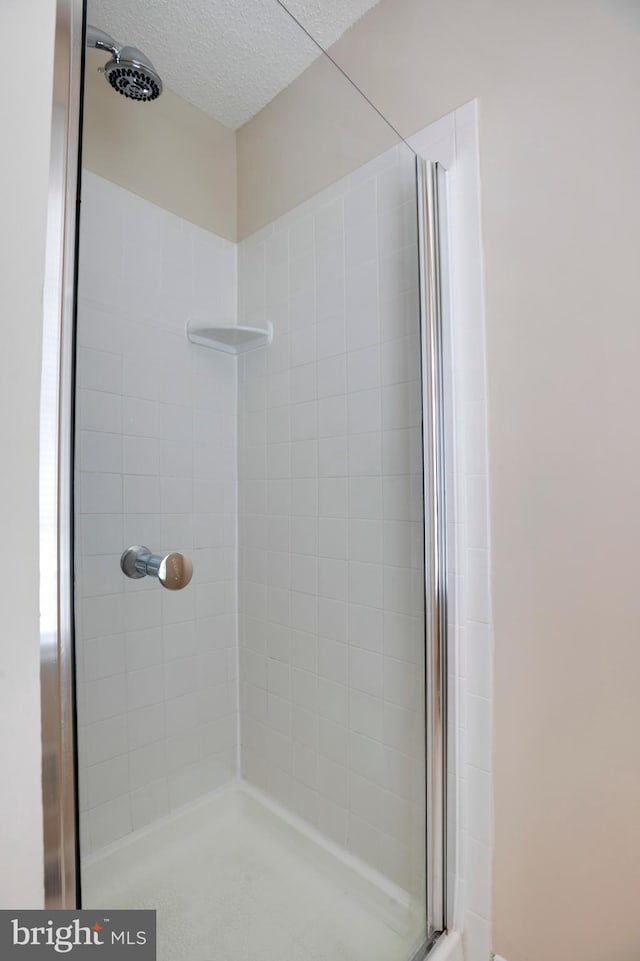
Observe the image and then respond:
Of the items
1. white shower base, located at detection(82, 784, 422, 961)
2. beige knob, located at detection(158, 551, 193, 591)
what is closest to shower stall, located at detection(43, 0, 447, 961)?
white shower base, located at detection(82, 784, 422, 961)

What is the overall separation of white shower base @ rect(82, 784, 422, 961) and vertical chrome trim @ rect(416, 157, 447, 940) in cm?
16

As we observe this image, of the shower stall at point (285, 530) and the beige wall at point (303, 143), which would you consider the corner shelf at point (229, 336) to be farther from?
the beige wall at point (303, 143)

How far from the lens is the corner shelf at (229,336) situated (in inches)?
43.3

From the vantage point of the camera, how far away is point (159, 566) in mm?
860

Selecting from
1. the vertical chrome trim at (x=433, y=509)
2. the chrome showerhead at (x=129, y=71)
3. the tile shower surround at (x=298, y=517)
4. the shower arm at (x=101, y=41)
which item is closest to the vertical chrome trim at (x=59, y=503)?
the shower arm at (x=101, y=41)

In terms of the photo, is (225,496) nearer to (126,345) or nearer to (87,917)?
(126,345)

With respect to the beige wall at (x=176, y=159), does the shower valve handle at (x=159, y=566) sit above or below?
below

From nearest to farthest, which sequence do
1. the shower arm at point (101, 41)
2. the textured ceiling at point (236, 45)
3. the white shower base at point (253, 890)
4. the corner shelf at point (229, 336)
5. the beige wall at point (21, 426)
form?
the beige wall at point (21, 426) < the shower arm at point (101, 41) < the white shower base at point (253, 890) < the textured ceiling at point (236, 45) < the corner shelf at point (229, 336)

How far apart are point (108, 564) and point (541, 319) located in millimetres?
946

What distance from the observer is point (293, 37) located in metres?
1.07

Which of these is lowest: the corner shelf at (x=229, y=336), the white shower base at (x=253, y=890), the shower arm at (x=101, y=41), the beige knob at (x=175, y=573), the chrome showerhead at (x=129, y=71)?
the white shower base at (x=253, y=890)

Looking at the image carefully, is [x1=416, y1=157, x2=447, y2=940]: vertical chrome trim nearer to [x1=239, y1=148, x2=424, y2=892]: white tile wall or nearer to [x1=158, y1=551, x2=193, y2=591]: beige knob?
[x1=239, y1=148, x2=424, y2=892]: white tile wall

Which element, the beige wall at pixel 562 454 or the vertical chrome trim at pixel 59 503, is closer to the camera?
the vertical chrome trim at pixel 59 503

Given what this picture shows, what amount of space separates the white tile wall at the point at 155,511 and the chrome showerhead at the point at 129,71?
7.0 inches
